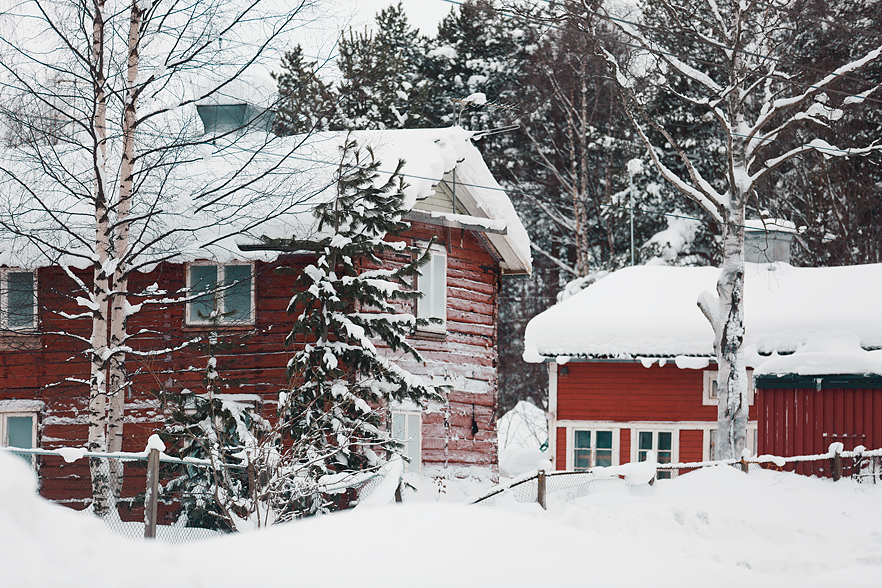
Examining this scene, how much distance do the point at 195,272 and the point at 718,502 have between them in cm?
927

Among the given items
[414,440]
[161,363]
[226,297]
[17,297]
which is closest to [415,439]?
[414,440]

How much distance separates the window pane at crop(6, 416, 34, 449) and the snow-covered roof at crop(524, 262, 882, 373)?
10.2 metres

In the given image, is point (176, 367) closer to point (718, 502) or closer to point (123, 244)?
point (123, 244)

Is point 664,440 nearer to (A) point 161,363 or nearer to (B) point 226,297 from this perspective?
(B) point 226,297

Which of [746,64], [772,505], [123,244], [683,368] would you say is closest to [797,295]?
[683,368]

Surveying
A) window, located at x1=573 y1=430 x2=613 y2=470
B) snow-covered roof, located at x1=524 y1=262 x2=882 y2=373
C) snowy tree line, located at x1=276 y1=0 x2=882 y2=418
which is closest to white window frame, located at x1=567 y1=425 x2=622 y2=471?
window, located at x1=573 y1=430 x2=613 y2=470

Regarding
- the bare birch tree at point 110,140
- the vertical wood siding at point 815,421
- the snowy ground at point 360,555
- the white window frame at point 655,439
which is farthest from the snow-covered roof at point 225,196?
the snowy ground at point 360,555

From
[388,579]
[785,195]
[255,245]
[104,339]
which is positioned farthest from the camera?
[785,195]

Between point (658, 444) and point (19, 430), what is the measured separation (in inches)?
519

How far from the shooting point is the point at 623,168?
114ft

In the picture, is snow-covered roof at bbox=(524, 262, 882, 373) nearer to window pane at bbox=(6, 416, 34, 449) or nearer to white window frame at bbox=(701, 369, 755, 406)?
white window frame at bbox=(701, 369, 755, 406)

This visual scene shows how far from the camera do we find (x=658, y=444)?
21281 millimetres

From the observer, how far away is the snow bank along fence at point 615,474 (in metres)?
12.4

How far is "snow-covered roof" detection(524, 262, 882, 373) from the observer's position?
64.3 ft
